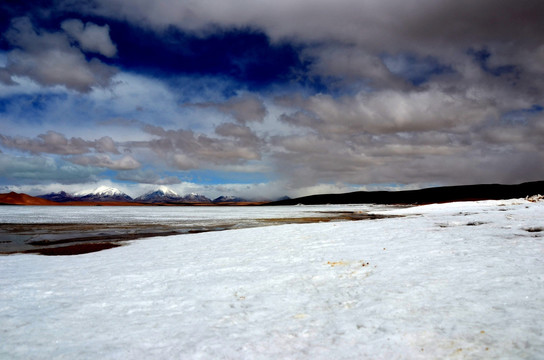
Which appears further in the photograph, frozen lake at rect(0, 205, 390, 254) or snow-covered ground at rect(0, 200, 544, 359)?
frozen lake at rect(0, 205, 390, 254)

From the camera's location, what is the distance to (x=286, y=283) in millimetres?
8617

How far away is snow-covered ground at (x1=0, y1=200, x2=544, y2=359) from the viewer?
5039 millimetres

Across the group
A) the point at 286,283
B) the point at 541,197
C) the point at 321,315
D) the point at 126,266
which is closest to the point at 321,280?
the point at 286,283

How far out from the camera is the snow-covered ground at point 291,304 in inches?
198

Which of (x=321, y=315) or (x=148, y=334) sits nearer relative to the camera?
(x=148, y=334)

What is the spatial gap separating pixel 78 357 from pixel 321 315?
13.7ft

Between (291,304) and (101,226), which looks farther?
(101,226)

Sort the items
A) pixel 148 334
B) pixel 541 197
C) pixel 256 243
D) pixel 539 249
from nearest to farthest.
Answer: pixel 148 334, pixel 539 249, pixel 256 243, pixel 541 197

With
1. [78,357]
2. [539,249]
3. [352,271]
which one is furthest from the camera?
[539,249]

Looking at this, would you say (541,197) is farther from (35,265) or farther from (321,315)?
(35,265)

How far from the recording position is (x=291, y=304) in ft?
23.1

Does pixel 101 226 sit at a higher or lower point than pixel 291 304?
higher

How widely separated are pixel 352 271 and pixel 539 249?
246 inches

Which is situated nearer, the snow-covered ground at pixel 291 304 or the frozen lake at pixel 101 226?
the snow-covered ground at pixel 291 304
